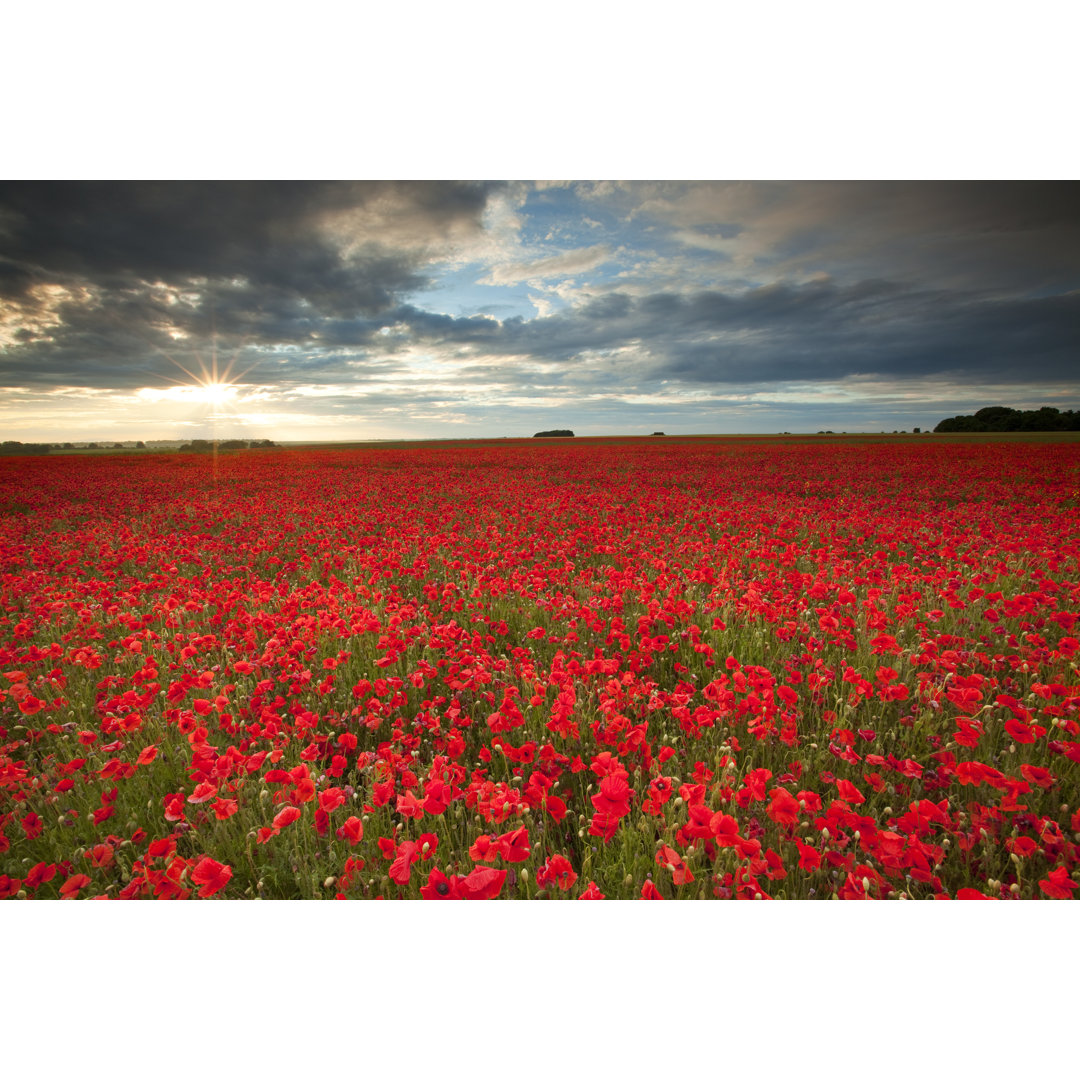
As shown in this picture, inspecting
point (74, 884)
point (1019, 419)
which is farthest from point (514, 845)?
point (1019, 419)

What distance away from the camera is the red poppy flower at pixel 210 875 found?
5.23 feet

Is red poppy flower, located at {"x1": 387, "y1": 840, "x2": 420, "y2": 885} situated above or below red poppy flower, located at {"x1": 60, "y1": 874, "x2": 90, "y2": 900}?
above

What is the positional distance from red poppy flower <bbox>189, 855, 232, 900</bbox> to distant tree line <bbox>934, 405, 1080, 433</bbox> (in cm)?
923

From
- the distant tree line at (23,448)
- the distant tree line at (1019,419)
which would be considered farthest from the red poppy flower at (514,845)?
the distant tree line at (23,448)

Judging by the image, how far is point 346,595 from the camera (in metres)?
4.30

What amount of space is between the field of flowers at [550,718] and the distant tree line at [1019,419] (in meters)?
1.50

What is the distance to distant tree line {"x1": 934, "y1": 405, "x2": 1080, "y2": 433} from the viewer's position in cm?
717

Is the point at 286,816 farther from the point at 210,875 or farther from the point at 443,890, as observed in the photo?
the point at 443,890

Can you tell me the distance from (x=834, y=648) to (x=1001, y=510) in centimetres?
638

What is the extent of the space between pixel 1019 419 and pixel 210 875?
9714mm

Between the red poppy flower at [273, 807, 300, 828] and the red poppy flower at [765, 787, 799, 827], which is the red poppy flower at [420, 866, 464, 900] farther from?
the red poppy flower at [765, 787, 799, 827]

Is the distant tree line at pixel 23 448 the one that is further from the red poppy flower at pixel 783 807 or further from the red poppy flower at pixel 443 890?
the red poppy flower at pixel 783 807

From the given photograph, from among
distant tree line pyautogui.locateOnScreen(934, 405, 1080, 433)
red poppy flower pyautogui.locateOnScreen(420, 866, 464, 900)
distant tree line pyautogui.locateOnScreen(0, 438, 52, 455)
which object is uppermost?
distant tree line pyautogui.locateOnScreen(934, 405, 1080, 433)

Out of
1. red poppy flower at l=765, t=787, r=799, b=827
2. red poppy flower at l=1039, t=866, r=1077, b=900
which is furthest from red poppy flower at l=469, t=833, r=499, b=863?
red poppy flower at l=1039, t=866, r=1077, b=900
